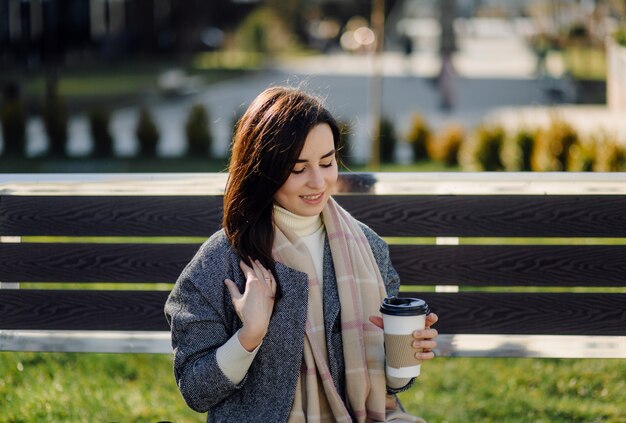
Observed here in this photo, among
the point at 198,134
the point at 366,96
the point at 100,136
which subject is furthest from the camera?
the point at 366,96

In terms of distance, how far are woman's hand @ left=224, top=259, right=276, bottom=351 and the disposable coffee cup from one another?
0.89ft

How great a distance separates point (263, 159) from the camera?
2641 mm

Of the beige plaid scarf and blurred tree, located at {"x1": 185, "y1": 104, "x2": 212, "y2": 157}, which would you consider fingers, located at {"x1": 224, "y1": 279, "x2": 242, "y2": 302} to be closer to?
the beige plaid scarf

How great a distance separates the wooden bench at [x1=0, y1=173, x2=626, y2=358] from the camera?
3488 millimetres

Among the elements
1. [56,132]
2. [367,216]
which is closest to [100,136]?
[56,132]

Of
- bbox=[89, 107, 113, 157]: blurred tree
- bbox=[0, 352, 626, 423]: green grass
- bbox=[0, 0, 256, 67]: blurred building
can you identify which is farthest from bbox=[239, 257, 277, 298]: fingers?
bbox=[0, 0, 256, 67]: blurred building

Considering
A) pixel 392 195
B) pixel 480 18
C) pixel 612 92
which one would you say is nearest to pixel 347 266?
pixel 392 195

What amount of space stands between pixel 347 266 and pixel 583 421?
6.00 feet

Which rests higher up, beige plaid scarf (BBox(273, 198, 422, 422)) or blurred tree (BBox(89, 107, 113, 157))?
beige plaid scarf (BBox(273, 198, 422, 422))

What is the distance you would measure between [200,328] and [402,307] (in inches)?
19.1

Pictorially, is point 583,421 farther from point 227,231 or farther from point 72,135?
point 72,135

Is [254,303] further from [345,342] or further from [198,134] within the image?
[198,134]

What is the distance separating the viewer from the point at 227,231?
270 centimetres

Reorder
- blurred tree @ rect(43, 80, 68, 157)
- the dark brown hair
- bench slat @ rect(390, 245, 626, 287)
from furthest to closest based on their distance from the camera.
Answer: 1. blurred tree @ rect(43, 80, 68, 157)
2. bench slat @ rect(390, 245, 626, 287)
3. the dark brown hair
